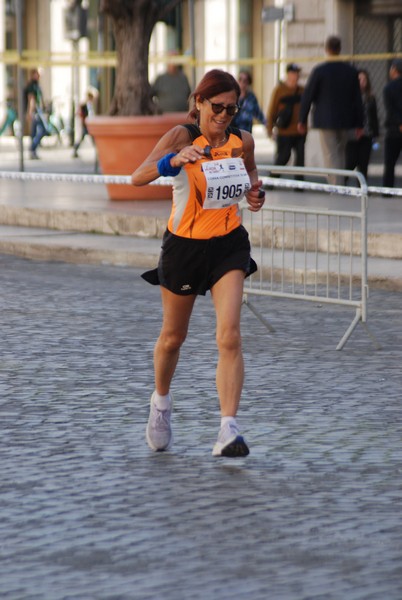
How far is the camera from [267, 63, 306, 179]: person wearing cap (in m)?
19.5

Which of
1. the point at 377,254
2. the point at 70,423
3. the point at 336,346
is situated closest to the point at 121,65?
the point at 377,254

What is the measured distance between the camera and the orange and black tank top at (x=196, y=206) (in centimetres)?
602

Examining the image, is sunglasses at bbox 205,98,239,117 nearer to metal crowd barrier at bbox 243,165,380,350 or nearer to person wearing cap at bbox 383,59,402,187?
metal crowd barrier at bbox 243,165,380,350

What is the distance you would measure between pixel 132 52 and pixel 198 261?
12.6 meters

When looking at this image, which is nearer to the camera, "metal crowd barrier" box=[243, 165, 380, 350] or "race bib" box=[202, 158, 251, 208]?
"race bib" box=[202, 158, 251, 208]

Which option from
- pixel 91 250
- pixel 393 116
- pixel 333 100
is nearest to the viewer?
pixel 91 250

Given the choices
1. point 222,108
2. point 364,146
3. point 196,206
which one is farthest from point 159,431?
point 364,146

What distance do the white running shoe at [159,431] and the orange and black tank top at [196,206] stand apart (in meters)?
0.74

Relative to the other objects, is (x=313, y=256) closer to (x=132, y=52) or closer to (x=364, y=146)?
(x=132, y=52)

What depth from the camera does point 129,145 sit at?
1744 centimetres

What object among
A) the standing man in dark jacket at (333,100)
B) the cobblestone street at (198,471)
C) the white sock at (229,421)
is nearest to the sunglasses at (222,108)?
the white sock at (229,421)

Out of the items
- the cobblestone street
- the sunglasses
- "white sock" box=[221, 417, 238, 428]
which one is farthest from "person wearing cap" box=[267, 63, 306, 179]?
"white sock" box=[221, 417, 238, 428]

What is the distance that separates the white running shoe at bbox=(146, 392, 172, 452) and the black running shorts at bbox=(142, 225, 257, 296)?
0.51m

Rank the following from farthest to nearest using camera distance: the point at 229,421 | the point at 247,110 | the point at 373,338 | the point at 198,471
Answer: the point at 247,110, the point at 373,338, the point at 229,421, the point at 198,471
